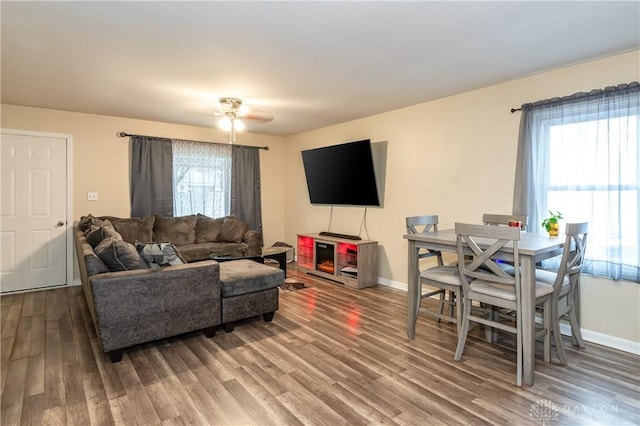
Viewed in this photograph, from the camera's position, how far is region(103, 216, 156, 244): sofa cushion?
4.73 m

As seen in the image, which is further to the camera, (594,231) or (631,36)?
(594,231)

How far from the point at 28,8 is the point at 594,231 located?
449 cm

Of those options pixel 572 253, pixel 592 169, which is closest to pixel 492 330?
pixel 572 253

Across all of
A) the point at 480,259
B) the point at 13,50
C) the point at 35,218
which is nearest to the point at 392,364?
the point at 480,259

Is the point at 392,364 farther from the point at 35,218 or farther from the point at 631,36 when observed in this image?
the point at 35,218

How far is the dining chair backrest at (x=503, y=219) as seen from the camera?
10.6ft

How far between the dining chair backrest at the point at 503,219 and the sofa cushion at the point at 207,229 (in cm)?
393

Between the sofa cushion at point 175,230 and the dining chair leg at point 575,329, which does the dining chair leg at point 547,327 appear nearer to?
the dining chair leg at point 575,329

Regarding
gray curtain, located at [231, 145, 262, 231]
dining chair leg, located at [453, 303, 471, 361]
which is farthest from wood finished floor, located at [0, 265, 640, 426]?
gray curtain, located at [231, 145, 262, 231]

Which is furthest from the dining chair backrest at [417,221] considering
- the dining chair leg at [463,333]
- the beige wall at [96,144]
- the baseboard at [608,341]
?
the beige wall at [96,144]

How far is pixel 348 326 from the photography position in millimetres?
3303

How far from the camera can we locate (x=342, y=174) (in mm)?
5145

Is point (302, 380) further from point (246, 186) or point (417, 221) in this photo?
point (246, 186)

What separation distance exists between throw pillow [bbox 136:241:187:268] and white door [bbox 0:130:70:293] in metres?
2.66
